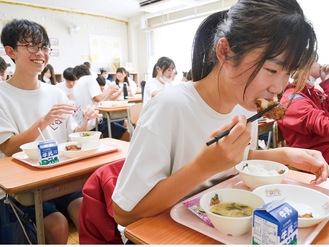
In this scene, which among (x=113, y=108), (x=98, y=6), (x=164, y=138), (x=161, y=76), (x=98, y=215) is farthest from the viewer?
(x=98, y=6)

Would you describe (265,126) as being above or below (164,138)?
below

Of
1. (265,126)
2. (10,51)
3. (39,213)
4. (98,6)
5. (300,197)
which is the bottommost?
(39,213)

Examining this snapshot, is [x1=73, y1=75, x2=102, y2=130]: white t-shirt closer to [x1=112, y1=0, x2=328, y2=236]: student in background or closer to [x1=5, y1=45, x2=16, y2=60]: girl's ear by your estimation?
[x1=5, y1=45, x2=16, y2=60]: girl's ear

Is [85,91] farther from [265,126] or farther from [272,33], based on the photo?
[272,33]

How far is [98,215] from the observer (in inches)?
37.2

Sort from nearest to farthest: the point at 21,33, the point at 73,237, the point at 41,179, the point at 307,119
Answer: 1. the point at 41,179
2. the point at 21,33
3. the point at 307,119
4. the point at 73,237

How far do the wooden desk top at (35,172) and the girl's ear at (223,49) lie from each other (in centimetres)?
90

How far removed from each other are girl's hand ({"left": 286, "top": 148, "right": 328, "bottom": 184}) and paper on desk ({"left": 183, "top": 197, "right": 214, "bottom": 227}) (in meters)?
0.49

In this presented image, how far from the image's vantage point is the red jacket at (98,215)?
3.09ft

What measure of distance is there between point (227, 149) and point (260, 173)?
1.23 feet

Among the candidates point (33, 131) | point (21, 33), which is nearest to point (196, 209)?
point (33, 131)

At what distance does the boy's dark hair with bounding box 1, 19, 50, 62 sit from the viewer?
1712 mm

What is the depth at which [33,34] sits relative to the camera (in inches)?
68.2

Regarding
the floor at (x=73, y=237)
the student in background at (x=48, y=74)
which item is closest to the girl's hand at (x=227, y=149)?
the floor at (x=73, y=237)
